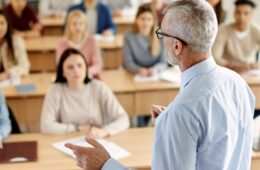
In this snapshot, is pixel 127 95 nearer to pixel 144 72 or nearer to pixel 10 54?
pixel 144 72

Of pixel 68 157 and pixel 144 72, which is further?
pixel 144 72

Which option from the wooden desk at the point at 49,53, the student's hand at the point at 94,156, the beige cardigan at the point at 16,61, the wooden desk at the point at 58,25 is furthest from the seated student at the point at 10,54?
the student's hand at the point at 94,156

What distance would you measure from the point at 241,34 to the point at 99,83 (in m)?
1.86

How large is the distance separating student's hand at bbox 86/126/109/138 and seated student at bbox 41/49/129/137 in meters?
0.15

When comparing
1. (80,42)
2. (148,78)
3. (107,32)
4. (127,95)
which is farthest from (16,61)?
(107,32)

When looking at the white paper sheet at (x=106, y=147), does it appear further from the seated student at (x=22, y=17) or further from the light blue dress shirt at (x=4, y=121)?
the seated student at (x=22, y=17)

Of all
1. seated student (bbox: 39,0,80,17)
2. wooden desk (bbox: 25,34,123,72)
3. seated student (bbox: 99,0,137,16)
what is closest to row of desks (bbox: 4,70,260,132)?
wooden desk (bbox: 25,34,123,72)

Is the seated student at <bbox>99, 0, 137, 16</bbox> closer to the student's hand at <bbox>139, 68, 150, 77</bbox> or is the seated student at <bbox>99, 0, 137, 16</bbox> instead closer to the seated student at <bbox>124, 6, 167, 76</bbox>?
the seated student at <bbox>124, 6, 167, 76</bbox>

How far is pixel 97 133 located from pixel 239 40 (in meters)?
2.13

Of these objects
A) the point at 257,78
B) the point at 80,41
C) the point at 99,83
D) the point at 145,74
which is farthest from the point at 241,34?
the point at 99,83

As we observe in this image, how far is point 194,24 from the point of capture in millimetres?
1504

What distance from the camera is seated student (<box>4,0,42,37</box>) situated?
19.8 ft

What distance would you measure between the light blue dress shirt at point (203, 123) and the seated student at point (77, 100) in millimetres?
1534

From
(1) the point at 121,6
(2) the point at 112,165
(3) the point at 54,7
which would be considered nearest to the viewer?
(2) the point at 112,165
